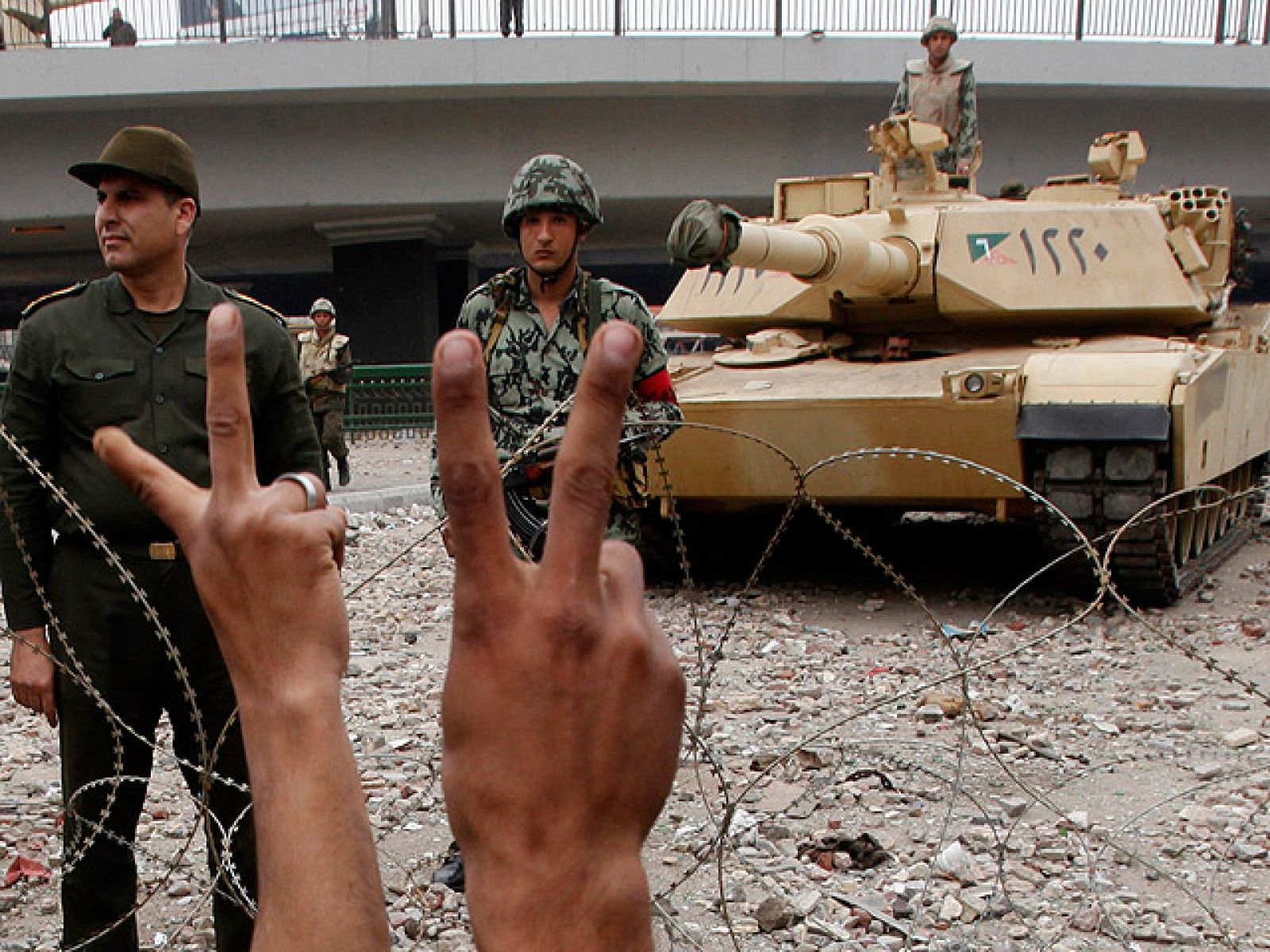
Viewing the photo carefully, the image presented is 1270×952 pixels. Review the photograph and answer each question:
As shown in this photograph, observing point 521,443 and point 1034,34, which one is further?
point 1034,34

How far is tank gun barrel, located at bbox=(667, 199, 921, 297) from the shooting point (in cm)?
518

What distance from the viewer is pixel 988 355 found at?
774 centimetres

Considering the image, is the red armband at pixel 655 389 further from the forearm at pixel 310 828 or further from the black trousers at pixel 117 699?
Answer: the forearm at pixel 310 828

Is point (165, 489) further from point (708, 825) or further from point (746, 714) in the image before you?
point (746, 714)

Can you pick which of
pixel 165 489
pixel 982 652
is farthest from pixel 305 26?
pixel 165 489

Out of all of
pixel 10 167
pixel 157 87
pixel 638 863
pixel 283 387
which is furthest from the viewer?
pixel 10 167

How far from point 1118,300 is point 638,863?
7.37 metres

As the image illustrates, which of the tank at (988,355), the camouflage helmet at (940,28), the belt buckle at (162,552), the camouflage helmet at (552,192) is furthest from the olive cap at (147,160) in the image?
the camouflage helmet at (940,28)

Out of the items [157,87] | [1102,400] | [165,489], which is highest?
[157,87]

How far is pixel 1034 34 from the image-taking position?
16.5 metres

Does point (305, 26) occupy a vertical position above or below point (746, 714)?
above

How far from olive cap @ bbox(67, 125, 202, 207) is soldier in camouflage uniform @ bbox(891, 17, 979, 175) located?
22.0 ft

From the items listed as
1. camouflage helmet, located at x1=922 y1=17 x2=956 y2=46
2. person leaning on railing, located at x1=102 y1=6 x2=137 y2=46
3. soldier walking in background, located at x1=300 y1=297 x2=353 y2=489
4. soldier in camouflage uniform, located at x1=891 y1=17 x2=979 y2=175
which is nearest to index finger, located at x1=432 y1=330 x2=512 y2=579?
soldier in camouflage uniform, located at x1=891 y1=17 x2=979 y2=175

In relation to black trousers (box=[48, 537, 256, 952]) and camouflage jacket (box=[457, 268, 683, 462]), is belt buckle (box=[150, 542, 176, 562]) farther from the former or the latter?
camouflage jacket (box=[457, 268, 683, 462])
